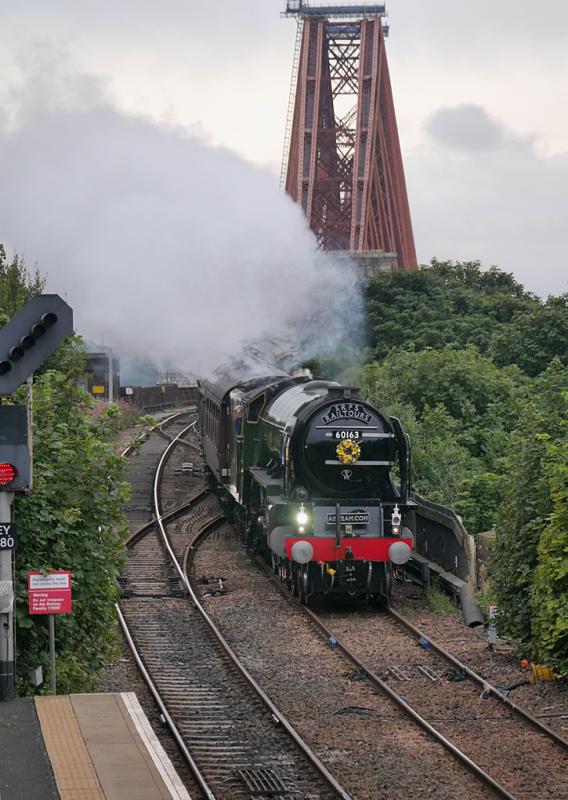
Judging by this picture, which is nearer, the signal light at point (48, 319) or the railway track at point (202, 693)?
the signal light at point (48, 319)

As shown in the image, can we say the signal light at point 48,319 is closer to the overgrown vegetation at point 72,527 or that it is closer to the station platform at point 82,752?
the overgrown vegetation at point 72,527

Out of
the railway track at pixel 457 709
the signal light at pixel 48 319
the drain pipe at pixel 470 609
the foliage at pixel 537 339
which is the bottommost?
the railway track at pixel 457 709

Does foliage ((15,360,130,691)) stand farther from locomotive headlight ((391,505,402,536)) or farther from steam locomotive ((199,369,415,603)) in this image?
locomotive headlight ((391,505,402,536))

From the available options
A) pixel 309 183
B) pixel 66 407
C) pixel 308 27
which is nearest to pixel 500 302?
pixel 66 407

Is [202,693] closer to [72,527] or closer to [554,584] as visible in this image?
[72,527]

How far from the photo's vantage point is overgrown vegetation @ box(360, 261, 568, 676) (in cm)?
1448

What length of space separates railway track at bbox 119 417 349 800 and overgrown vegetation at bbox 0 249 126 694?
118cm

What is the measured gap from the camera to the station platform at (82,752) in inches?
312

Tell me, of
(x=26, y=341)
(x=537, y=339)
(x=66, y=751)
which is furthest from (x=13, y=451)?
(x=537, y=339)

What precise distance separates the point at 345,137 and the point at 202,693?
3751 inches

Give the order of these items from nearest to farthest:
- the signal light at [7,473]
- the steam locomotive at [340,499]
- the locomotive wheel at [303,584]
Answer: the signal light at [7,473] → the steam locomotive at [340,499] → the locomotive wheel at [303,584]

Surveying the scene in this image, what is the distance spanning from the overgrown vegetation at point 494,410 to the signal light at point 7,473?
21.7ft

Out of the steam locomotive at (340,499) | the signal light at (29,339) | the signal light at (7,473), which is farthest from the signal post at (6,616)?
the steam locomotive at (340,499)

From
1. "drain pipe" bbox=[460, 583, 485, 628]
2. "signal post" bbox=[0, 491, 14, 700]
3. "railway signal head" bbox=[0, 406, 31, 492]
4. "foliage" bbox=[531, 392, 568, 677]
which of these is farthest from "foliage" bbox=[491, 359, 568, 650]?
"railway signal head" bbox=[0, 406, 31, 492]
